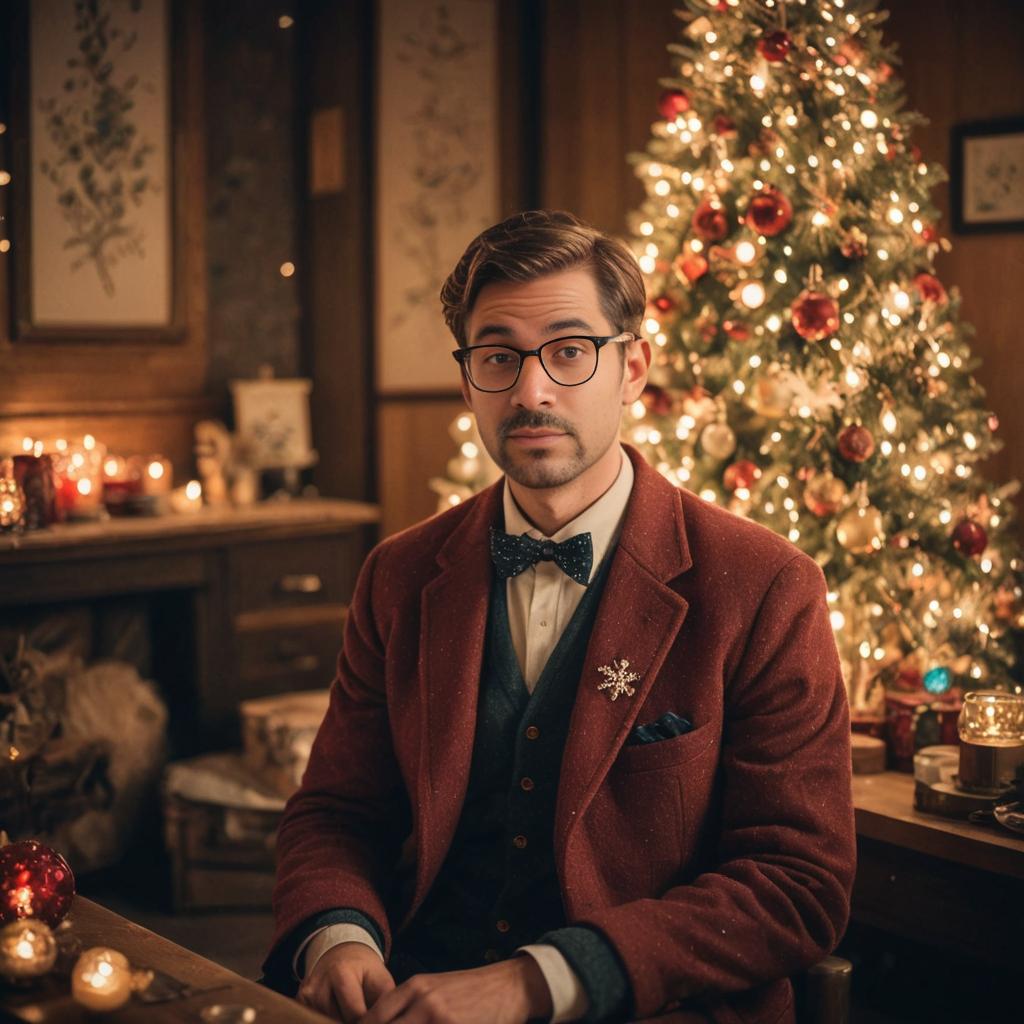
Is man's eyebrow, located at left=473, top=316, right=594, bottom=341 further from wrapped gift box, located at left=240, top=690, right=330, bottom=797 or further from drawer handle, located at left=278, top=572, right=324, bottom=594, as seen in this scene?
drawer handle, located at left=278, top=572, right=324, bottom=594

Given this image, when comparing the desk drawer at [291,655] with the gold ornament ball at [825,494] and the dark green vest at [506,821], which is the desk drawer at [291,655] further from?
the dark green vest at [506,821]

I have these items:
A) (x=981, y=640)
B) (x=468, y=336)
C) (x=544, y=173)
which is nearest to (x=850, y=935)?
(x=981, y=640)

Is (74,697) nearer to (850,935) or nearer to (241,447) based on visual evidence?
(241,447)

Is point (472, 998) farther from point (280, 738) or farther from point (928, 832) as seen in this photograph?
point (280, 738)

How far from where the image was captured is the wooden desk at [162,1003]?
4.76 ft

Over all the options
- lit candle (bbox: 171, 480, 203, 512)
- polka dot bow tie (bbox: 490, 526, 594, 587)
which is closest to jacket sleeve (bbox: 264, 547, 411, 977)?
polka dot bow tie (bbox: 490, 526, 594, 587)

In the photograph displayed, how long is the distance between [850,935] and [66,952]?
7.82ft

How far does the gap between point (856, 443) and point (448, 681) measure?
136cm

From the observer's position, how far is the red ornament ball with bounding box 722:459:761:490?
124 inches

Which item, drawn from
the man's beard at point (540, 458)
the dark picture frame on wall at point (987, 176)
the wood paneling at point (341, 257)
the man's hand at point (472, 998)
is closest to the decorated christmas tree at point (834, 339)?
the dark picture frame on wall at point (987, 176)

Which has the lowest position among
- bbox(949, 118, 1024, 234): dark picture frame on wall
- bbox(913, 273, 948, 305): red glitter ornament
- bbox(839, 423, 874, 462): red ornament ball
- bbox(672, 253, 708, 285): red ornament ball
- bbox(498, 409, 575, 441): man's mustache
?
bbox(839, 423, 874, 462): red ornament ball

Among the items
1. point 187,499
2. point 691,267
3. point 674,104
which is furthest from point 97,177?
point 691,267

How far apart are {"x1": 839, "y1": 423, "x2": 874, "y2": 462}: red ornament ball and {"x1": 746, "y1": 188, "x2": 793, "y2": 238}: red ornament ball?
0.47 metres

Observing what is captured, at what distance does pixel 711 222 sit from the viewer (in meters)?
3.12
